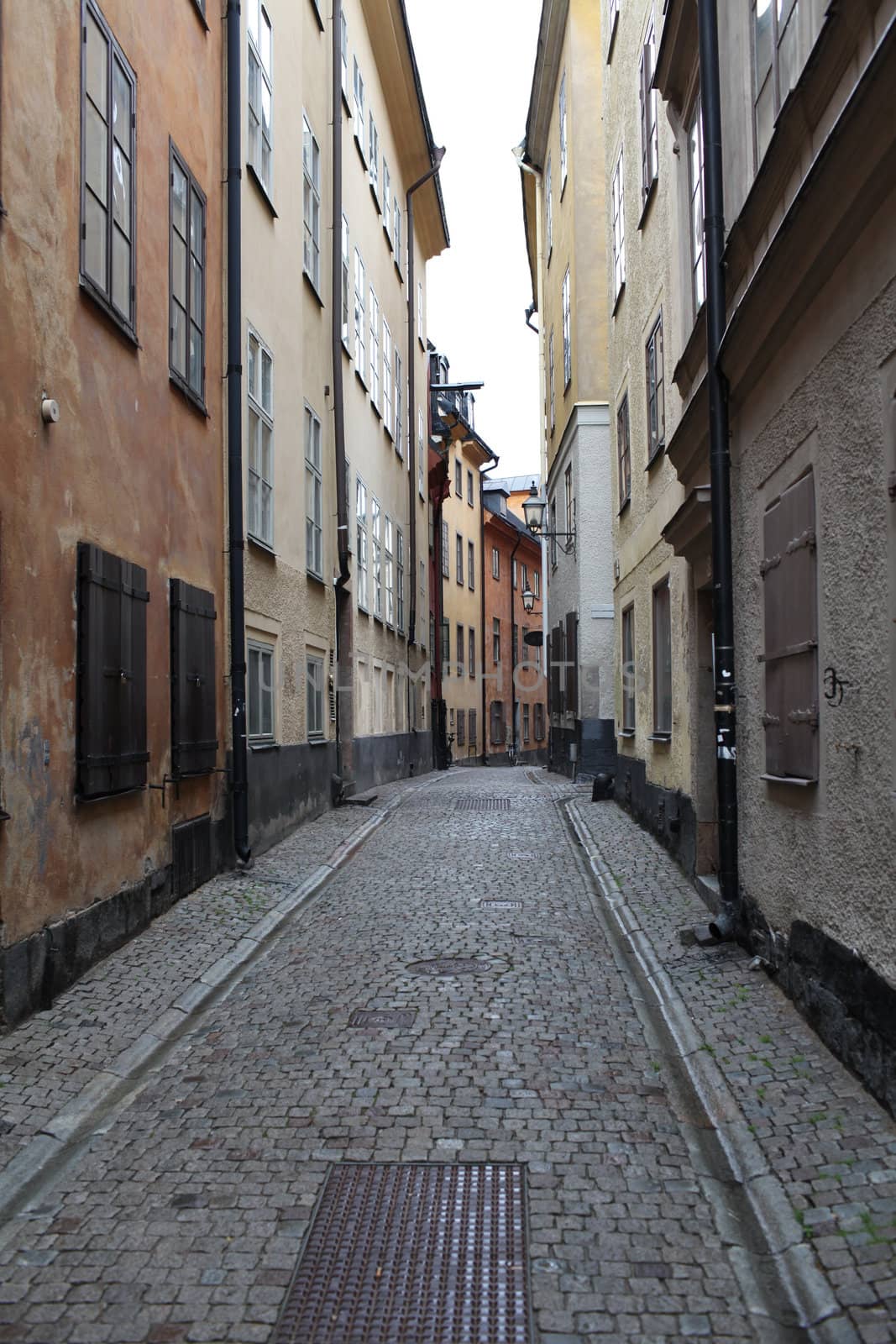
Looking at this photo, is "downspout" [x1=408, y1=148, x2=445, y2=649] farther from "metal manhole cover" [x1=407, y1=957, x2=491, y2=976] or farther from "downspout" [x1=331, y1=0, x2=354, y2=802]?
"metal manhole cover" [x1=407, y1=957, x2=491, y2=976]

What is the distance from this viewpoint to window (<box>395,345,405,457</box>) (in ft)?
79.4

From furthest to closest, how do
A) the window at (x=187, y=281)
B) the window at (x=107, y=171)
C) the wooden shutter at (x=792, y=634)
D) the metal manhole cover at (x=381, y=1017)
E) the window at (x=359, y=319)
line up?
the window at (x=359, y=319)
the window at (x=187, y=281)
the window at (x=107, y=171)
the metal manhole cover at (x=381, y=1017)
the wooden shutter at (x=792, y=634)

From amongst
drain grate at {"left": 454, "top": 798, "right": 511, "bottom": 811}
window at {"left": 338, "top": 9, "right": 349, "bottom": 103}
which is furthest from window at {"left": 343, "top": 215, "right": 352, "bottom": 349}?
drain grate at {"left": 454, "top": 798, "right": 511, "bottom": 811}

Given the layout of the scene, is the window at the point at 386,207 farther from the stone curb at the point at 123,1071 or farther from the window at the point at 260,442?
the stone curb at the point at 123,1071

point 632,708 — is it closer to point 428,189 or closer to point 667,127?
point 667,127

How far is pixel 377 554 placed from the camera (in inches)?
845

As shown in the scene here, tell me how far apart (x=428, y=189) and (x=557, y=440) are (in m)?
7.87

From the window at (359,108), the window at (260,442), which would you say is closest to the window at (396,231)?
the window at (359,108)

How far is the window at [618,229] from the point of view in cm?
1462

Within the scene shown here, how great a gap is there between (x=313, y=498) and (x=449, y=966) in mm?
9177

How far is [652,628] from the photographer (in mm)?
12344

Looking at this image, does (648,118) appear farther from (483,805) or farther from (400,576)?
(400,576)

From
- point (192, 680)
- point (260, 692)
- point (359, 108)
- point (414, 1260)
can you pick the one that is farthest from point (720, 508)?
point (359, 108)

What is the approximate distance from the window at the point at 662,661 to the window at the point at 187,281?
15.5 ft
